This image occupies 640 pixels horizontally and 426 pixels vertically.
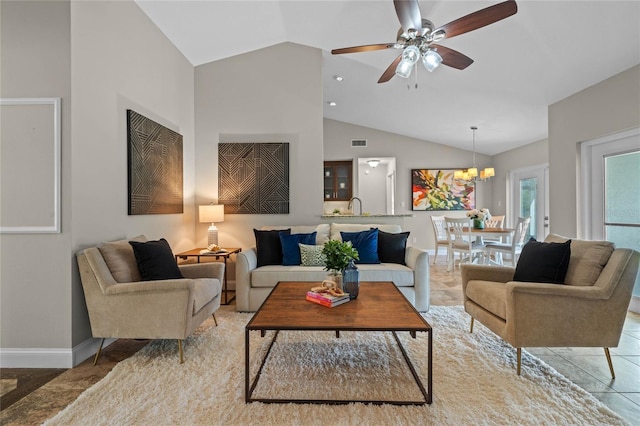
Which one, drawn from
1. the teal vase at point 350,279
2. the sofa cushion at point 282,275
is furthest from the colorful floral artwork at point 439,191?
the teal vase at point 350,279

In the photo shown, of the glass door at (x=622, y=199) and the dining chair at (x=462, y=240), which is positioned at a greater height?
the glass door at (x=622, y=199)

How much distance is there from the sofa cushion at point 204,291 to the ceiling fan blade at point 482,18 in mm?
2682

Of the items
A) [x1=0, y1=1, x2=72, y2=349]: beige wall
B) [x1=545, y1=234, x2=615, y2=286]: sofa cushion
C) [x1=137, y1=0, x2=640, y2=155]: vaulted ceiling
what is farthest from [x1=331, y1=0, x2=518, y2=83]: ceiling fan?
[x1=0, y1=1, x2=72, y2=349]: beige wall

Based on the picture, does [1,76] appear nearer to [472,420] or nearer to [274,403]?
[274,403]

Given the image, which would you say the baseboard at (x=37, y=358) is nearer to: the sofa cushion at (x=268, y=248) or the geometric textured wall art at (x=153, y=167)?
the geometric textured wall art at (x=153, y=167)

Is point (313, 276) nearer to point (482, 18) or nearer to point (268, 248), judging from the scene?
point (268, 248)

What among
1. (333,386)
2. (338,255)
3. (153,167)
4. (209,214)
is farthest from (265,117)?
(333,386)

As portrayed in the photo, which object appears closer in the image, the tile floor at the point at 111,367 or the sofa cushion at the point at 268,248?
the tile floor at the point at 111,367

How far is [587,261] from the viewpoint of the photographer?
2234 millimetres

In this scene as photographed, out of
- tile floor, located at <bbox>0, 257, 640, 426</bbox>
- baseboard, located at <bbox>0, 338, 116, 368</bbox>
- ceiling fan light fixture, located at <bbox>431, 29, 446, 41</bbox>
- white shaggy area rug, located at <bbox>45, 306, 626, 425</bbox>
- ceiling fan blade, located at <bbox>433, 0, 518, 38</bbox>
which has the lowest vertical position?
tile floor, located at <bbox>0, 257, 640, 426</bbox>

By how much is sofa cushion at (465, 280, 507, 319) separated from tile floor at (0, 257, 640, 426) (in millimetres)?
443

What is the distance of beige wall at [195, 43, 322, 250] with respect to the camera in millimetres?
4395

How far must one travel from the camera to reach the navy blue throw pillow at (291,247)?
361 cm

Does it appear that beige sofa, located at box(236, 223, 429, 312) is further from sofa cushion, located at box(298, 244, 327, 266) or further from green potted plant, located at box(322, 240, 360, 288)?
green potted plant, located at box(322, 240, 360, 288)
